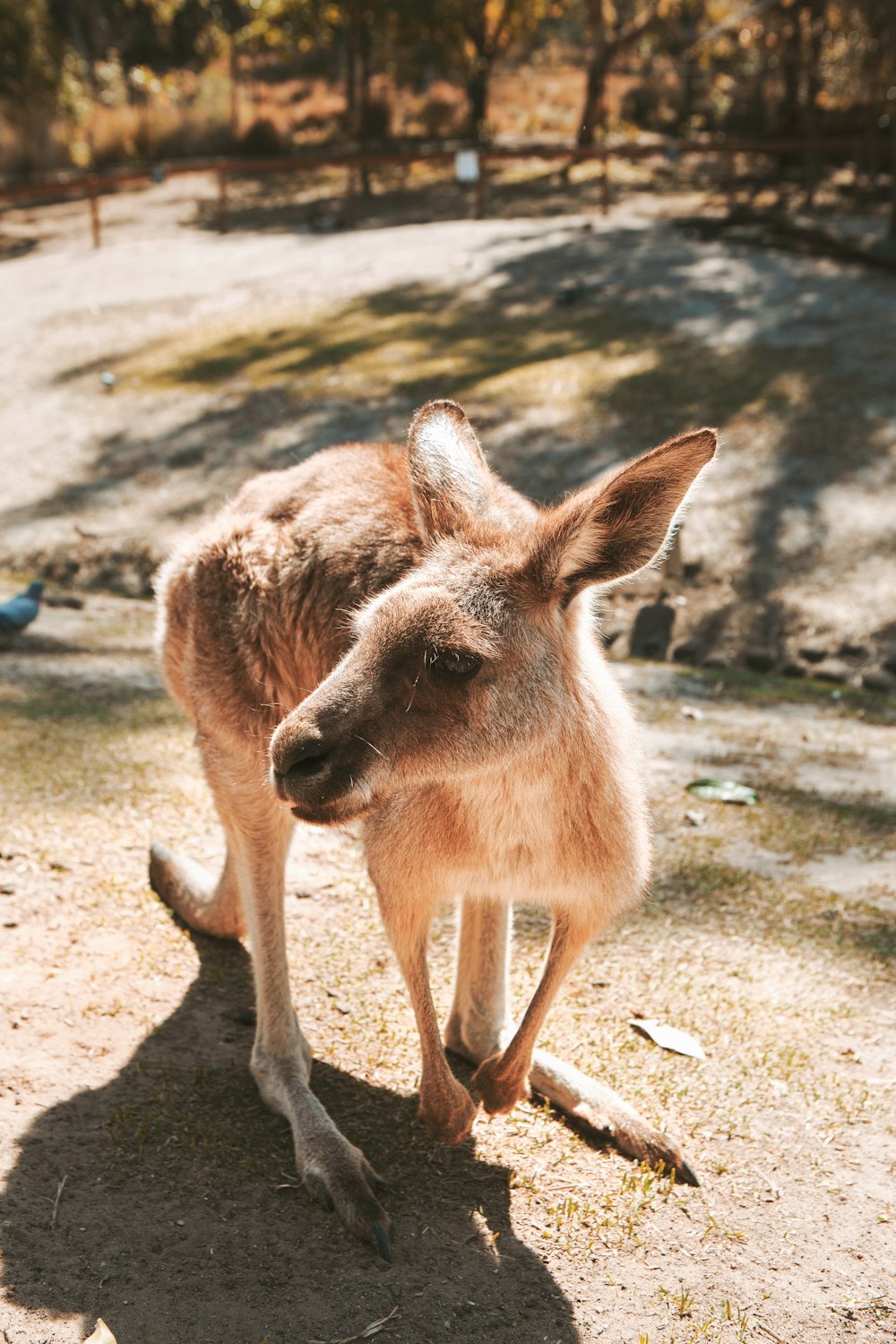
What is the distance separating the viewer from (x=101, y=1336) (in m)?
2.17

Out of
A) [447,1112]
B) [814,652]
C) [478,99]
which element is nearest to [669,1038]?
[447,1112]

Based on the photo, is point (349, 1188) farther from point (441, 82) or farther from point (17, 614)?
point (441, 82)

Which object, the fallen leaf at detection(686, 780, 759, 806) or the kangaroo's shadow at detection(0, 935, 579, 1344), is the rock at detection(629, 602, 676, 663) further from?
the kangaroo's shadow at detection(0, 935, 579, 1344)

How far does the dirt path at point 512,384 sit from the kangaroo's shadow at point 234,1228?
4971mm

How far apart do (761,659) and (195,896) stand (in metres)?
4.56

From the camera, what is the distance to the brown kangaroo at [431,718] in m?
2.25

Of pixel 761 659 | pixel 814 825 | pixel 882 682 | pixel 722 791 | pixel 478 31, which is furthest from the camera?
pixel 478 31

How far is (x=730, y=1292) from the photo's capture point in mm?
2479

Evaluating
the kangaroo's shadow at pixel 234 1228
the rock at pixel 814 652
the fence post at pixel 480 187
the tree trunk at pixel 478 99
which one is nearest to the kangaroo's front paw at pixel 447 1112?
the kangaroo's shadow at pixel 234 1228

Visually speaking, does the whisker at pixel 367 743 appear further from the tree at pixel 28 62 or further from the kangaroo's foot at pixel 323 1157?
the tree at pixel 28 62

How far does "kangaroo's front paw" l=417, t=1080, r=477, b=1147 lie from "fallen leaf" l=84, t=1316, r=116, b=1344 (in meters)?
0.79

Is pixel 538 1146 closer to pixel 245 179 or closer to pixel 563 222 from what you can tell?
pixel 563 222

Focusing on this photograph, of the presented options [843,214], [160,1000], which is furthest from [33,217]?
[160,1000]

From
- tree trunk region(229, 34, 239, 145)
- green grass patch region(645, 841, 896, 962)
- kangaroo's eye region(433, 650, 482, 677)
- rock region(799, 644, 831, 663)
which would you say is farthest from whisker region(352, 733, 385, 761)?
tree trunk region(229, 34, 239, 145)
